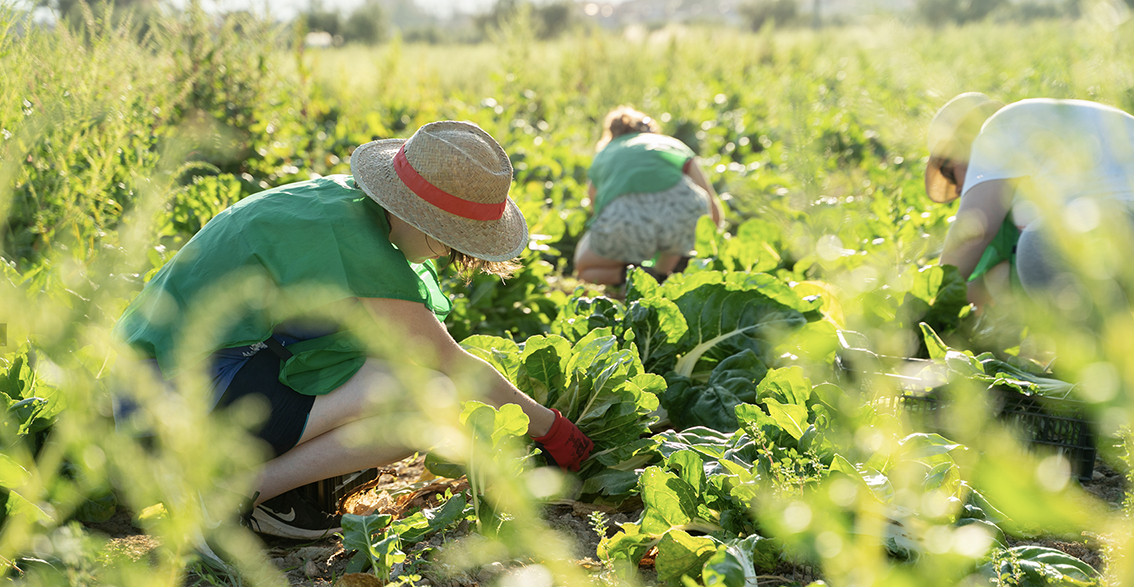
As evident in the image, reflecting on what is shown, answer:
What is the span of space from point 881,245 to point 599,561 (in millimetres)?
1832

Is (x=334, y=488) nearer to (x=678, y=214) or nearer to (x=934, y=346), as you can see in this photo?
(x=934, y=346)

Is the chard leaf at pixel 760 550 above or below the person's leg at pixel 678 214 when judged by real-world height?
above

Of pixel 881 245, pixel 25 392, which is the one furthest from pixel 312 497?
pixel 881 245

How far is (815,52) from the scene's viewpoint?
12.6 m

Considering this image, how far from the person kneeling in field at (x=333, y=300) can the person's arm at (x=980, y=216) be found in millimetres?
1597

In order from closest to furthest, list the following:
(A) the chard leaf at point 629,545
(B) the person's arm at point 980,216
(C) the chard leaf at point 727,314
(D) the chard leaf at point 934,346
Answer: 1. (A) the chard leaf at point 629,545
2. (D) the chard leaf at point 934,346
3. (C) the chard leaf at point 727,314
4. (B) the person's arm at point 980,216

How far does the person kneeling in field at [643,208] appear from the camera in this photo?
4.32 metres

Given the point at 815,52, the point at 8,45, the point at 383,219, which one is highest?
the point at 8,45

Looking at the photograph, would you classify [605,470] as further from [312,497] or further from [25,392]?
[25,392]

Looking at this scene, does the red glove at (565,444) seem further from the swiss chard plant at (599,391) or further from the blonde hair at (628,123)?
the blonde hair at (628,123)

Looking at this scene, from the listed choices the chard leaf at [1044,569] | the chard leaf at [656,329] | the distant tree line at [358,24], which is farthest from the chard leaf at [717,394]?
the distant tree line at [358,24]

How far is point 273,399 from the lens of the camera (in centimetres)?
203

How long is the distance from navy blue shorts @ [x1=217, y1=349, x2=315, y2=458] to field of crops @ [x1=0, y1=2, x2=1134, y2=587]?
128 mm

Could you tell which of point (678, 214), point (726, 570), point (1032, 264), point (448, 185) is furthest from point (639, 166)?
point (726, 570)
